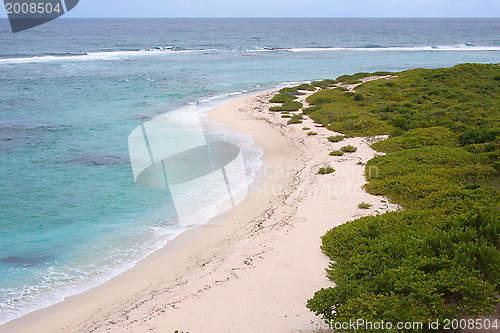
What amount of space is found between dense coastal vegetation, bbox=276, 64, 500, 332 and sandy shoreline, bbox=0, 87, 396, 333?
753 millimetres

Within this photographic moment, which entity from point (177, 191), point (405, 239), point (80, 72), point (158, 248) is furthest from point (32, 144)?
point (80, 72)

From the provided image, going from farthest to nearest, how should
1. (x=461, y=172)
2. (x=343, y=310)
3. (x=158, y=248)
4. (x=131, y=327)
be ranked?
(x=461, y=172) < (x=158, y=248) < (x=131, y=327) < (x=343, y=310)

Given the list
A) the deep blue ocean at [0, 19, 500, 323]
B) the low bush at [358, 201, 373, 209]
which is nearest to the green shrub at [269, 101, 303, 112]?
the deep blue ocean at [0, 19, 500, 323]

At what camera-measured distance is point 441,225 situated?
898 centimetres

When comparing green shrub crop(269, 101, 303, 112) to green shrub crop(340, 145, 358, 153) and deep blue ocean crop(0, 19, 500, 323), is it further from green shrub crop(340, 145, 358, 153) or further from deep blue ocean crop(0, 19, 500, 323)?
green shrub crop(340, 145, 358, 153)

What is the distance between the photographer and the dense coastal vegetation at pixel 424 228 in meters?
6.81

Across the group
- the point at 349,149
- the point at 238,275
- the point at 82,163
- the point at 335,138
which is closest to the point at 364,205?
the point at 238,275

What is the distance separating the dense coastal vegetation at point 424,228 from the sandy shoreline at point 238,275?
0.75 metres

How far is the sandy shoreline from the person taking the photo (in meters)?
8.11

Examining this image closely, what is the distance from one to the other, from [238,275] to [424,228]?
14.9 ft

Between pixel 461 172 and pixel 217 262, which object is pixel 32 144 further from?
pixel 461 172

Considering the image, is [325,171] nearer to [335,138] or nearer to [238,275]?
[335,138]

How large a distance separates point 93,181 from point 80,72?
40227 mm

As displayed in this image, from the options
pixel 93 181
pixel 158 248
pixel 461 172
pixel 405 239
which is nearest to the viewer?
pixel 405 239
